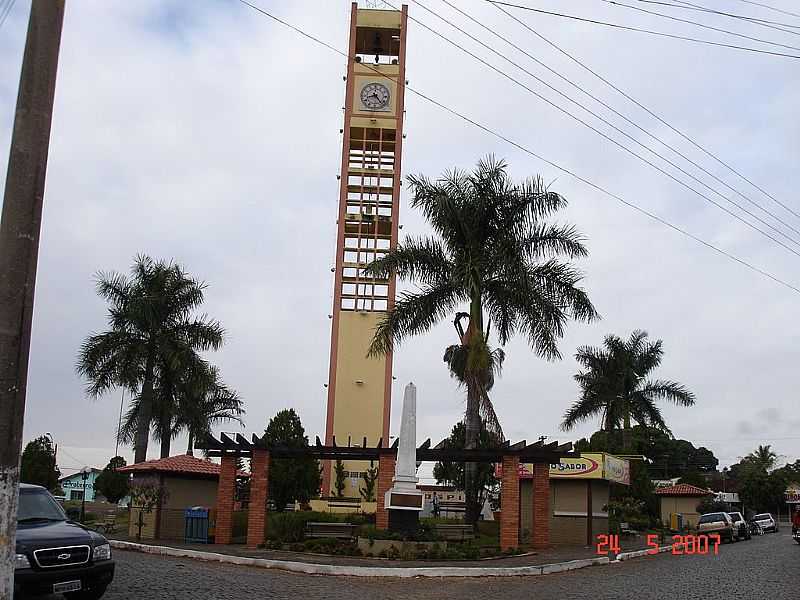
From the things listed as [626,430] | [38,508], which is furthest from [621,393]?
[38,508]

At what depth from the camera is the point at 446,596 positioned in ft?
50.4

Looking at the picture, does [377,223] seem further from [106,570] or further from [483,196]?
[106,570]

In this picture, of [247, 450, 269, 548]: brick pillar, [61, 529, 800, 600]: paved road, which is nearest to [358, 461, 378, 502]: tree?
[247, 450, 269, 548]: brick pillar

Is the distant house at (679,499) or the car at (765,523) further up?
the distant house at (679,499)

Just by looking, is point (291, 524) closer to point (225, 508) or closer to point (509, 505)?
point (225, 508)

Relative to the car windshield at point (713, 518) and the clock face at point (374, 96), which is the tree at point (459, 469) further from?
the clock face at point (374, 96)

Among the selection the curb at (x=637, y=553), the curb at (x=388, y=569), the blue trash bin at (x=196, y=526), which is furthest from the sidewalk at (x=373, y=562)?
the blue trash bin at (x=196, y=526)

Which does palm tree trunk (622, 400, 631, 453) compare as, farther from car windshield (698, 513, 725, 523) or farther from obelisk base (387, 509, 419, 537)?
obelisk base (387, 509, 419, 537)

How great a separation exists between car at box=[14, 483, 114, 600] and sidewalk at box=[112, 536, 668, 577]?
722 cm

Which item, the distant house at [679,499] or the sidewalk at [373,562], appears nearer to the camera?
the sidewalk at [373,562]

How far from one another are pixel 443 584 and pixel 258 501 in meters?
8.70

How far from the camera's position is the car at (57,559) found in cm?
1129

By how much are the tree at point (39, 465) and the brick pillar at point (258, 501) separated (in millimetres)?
18419

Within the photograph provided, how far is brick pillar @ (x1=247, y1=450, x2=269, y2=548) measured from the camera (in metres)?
24.5
